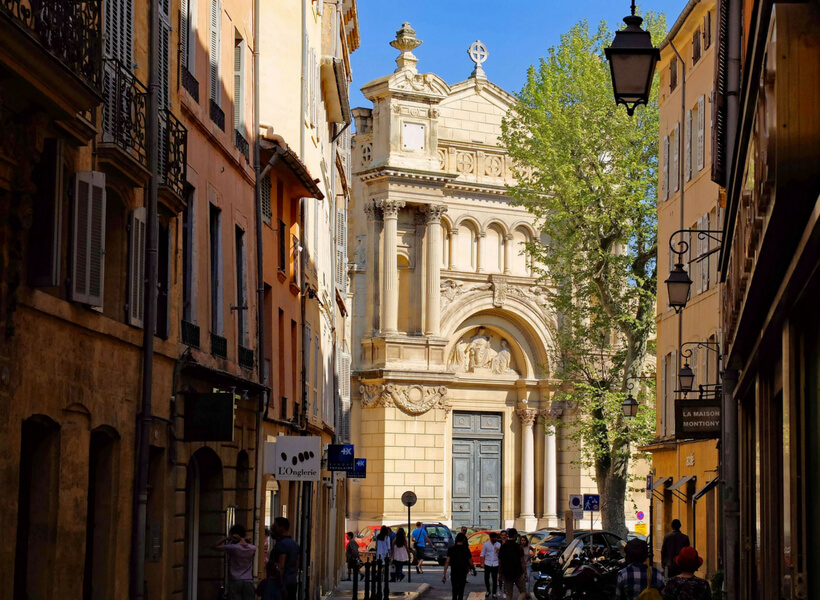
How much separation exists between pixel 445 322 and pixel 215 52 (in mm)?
33447

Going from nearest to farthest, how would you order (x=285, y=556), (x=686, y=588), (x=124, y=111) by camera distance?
(x=686, y=588) → (x=124, y=111) → (x=285, y=556)

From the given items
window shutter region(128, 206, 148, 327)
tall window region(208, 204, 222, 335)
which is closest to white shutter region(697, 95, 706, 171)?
tall window region(208, 204, 222, 335)

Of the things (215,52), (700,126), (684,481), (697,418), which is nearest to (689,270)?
(700,126)

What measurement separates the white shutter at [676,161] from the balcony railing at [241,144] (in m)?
15.1

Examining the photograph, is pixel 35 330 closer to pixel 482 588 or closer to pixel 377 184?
pixel 482 588

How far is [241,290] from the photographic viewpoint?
19.7 m

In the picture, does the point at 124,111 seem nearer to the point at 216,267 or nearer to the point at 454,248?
the point at 216,267

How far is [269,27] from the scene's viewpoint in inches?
999

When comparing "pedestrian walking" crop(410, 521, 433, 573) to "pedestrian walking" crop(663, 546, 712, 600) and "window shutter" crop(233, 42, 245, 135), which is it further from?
"pedestrian walking" crop(663, 546, 712, 600)

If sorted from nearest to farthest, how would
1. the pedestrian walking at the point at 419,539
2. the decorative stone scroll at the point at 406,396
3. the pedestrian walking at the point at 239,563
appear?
the pedestrian walking at the point at 239,563
the pedestrian walking at the point at 419,539
the decorative stone scroll at the point at 406,396

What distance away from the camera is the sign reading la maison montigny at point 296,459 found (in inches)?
750

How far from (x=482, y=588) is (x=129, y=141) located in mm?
23797

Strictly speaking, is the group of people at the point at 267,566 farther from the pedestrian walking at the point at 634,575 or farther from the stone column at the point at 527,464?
the stone column at the point at 527,464


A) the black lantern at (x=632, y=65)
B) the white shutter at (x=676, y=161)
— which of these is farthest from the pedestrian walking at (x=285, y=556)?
the white shutter at (x=676, y=161)
